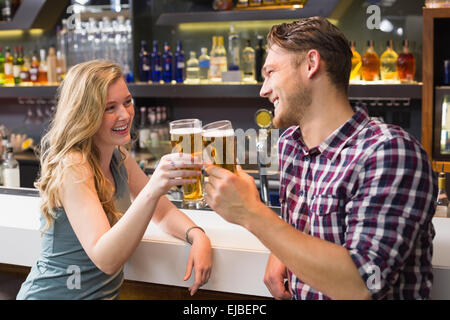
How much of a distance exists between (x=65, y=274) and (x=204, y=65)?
8.69 ft

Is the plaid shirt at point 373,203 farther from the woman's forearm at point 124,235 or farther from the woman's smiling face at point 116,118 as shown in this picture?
the woman's smiling face at point 116,118

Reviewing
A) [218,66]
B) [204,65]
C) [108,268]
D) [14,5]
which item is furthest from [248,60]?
[108,268]

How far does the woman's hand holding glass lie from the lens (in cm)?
126

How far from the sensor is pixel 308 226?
1.32m

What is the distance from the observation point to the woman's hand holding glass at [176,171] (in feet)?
4.15

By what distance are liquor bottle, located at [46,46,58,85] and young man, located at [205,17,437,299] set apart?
3335 millimetres

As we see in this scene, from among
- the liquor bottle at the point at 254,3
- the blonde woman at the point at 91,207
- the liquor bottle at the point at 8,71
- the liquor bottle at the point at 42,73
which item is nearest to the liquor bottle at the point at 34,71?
the liquor bottle at the point at 42,73

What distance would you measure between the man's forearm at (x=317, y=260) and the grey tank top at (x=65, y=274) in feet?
2.11

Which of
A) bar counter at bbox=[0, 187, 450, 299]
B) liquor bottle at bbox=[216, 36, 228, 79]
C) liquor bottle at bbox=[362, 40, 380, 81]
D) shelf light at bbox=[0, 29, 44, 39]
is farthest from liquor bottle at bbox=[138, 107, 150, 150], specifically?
bar counter at bbox=[0, 187, 450, 299]

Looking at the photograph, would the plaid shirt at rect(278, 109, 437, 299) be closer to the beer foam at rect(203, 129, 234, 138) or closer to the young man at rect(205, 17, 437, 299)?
the young man at rect(205, 17, 437, 299)

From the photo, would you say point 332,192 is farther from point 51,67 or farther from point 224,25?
point 51,67

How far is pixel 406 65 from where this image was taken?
3602mm
